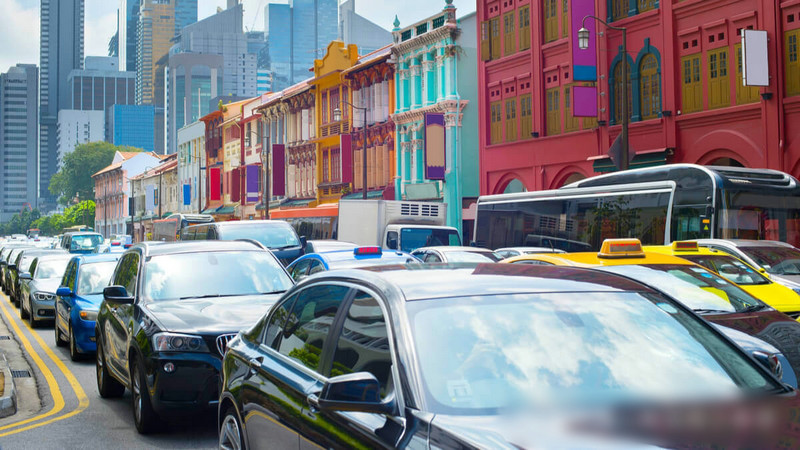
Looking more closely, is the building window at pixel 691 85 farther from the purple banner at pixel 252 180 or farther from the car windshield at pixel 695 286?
the purple banner at pixel 252 180

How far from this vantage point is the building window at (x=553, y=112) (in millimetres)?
35562

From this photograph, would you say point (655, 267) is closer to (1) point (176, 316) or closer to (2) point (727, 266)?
(2) point (727, 266)

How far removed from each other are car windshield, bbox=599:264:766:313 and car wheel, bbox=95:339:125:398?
5.36 m

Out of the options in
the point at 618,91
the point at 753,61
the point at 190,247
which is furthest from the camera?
the point at 618,91

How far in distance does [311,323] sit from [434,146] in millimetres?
38087

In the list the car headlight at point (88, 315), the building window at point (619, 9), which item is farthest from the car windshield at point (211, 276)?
the building window at point (619, 9)

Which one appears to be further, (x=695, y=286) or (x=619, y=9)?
(x=619, y=9)

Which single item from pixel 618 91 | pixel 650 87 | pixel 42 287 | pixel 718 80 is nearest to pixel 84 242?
pixel 42 287

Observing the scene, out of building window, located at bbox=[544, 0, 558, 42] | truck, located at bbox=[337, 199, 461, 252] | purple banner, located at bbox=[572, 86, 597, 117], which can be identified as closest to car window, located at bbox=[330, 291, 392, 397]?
truck, located at bbox=[337, 199, 461, 252]

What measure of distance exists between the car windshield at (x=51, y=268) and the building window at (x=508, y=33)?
22.6m

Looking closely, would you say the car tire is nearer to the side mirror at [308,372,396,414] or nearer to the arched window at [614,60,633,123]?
the side mirror at [308,372,396,414]

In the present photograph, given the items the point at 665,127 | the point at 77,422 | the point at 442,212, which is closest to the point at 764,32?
the point at 665,127

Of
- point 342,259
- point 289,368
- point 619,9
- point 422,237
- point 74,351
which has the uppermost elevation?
point 619,9

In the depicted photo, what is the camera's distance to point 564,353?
3.68 m
